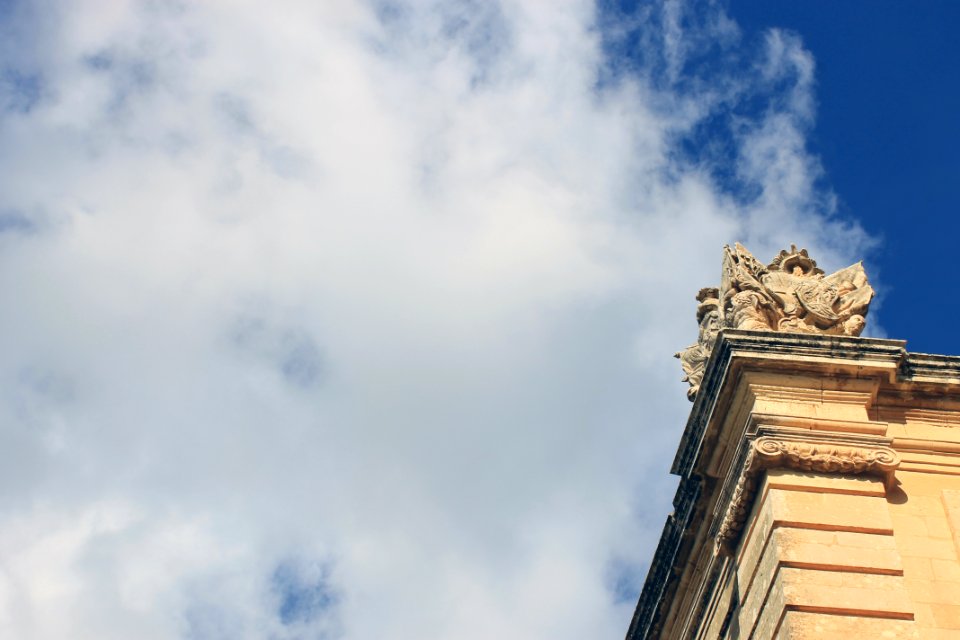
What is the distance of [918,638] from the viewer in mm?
14102

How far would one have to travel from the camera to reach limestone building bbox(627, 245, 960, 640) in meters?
14.8

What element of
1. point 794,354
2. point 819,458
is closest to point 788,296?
point 794,354

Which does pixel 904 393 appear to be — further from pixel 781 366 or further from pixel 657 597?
pixel 657 597

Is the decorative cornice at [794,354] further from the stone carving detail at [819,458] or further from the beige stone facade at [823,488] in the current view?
the stone carving detail at [819,458]

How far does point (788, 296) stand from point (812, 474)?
137 inches

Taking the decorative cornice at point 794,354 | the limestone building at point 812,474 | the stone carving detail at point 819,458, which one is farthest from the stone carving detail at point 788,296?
the stone carving detail at point 819,458

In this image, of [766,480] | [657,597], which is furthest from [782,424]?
[657,597]

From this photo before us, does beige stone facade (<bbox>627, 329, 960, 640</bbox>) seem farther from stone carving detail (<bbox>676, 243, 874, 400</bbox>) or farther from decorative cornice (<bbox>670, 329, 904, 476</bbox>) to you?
stone carving detail (<bbox>676, 243, 874, 400</bbox>)

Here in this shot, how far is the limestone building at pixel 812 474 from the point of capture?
14797 millimetres

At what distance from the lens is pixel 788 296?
18766 millimetres

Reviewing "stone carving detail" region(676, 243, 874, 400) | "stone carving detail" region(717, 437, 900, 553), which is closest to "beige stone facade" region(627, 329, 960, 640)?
"stone carving detail" region(717, 437, 900, 553)

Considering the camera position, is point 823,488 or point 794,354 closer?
point 823,488

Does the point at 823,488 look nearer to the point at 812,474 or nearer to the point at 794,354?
the point at 812,474

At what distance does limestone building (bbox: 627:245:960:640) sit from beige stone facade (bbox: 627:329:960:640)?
0.02 metres
